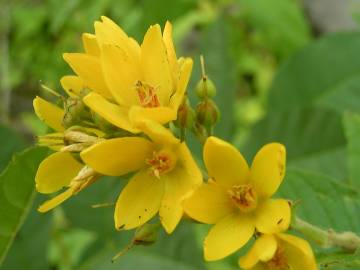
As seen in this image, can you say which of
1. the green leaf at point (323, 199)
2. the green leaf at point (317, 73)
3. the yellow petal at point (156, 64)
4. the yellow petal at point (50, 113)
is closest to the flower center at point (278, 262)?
the green leaf at point (323, 199)

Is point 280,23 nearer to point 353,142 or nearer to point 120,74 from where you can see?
point 353,142

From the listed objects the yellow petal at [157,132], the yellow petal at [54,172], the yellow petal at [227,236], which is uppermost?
the yellow petal at [157,132]

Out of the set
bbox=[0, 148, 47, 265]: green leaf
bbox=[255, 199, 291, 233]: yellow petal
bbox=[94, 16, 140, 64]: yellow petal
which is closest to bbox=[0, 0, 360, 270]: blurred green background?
bbox=[0, 148, 47, 265]: green leaf

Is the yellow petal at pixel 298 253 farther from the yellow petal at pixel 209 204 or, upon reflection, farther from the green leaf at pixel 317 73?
the green leaf at pixel 317 73

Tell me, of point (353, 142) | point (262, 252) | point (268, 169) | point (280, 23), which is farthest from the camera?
point (280, 23)

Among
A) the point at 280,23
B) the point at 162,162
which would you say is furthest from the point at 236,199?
the point at 280,23
